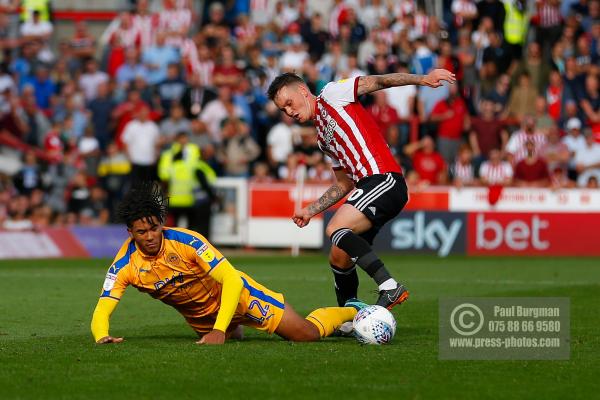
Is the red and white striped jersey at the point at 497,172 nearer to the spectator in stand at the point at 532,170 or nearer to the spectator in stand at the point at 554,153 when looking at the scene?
the spectator in stand at the point at 532,170

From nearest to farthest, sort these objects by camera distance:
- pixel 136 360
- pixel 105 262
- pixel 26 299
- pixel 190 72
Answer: pixel 136 360 → pixel 26 299 → pixel 105 262 → pixel 190 72

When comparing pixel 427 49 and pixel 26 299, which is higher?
pixel 427 49

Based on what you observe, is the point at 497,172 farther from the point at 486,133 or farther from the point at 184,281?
the point at 184,281

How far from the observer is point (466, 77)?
2378cm

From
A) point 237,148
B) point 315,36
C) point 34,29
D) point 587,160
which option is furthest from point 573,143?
point 34,29

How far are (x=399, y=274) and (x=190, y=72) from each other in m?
9.30

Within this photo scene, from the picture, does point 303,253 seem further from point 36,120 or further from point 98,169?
point 36,120

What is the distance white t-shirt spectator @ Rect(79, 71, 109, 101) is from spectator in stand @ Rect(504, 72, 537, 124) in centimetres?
773

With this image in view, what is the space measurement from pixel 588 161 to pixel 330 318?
13250 millimetres

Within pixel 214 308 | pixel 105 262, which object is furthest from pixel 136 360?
pixel 105 262

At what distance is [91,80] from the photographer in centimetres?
2512

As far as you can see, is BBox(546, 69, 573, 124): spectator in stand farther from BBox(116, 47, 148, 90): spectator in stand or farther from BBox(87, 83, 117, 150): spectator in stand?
BBox(87, 83, 117, 150): spectator in stand

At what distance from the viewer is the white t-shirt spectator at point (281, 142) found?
75.6 ft

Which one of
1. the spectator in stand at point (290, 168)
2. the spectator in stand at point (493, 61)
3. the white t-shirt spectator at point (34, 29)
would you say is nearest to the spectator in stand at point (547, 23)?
the spectator in stand at point (493, 61)
